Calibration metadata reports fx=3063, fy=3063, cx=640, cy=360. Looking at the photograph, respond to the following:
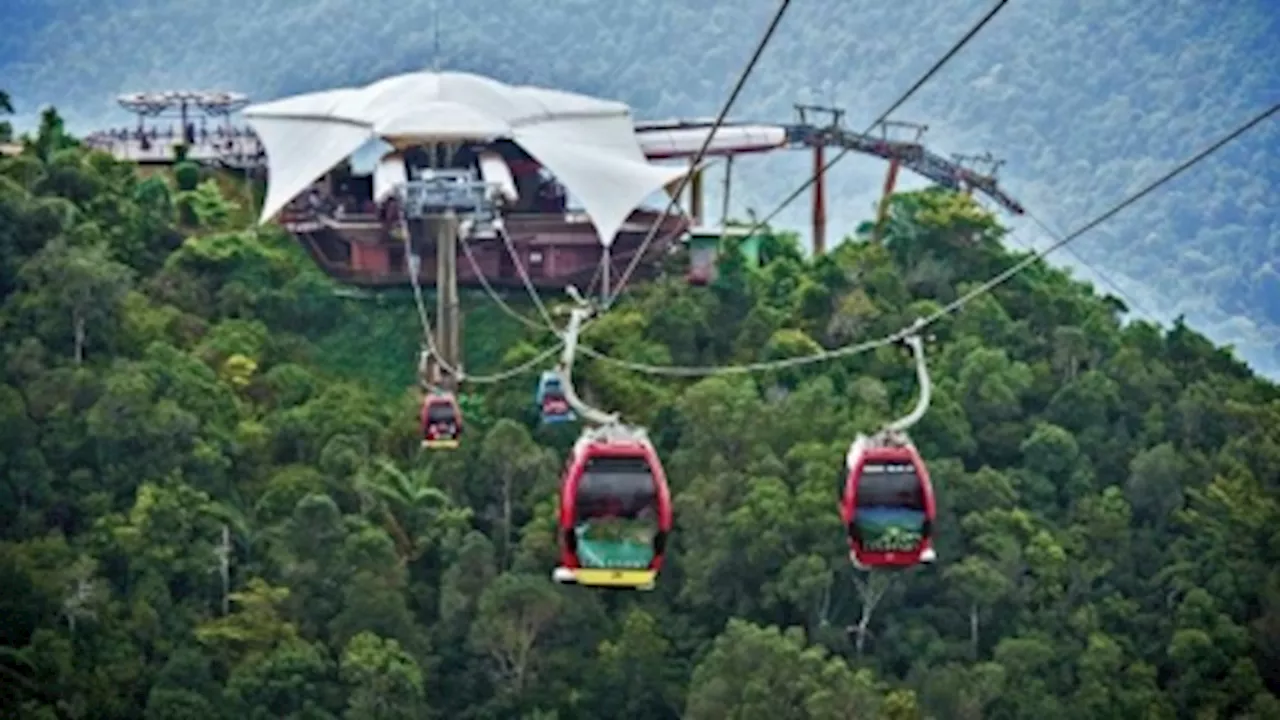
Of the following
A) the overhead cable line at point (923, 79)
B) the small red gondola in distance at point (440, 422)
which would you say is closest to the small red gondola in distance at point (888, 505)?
the overhead cable line at point (923, 79)

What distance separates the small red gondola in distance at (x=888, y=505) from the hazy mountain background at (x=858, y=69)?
7409 cm

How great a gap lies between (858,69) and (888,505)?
9080 centimetres

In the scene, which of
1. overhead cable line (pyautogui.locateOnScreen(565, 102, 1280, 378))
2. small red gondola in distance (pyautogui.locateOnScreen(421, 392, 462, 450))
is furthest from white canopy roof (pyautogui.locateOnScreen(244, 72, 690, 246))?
small red gondola in distance (pyautogui.locateOnScreen(421, 392, 462, 450))

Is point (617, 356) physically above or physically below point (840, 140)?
below

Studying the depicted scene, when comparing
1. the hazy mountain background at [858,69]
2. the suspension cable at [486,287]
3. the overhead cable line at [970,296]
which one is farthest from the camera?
the hazy mountain background at [858,69]

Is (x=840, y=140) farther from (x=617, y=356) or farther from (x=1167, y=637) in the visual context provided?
(x=1167, y=637)

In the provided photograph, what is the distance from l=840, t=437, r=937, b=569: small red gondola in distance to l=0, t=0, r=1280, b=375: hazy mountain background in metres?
74.1

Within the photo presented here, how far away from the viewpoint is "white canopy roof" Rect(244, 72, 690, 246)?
4338 centimetres

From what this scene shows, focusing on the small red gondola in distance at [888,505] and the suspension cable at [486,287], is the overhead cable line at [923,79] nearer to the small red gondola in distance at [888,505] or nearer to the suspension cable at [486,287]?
the small red gondola in distance at [888,505]

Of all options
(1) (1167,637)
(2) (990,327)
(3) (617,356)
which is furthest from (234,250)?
(1) (1167,637)

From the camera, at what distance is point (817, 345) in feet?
140

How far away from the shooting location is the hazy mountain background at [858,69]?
336 feet

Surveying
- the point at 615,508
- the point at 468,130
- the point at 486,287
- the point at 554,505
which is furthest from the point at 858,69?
the point at 615,508

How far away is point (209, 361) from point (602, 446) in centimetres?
1885
